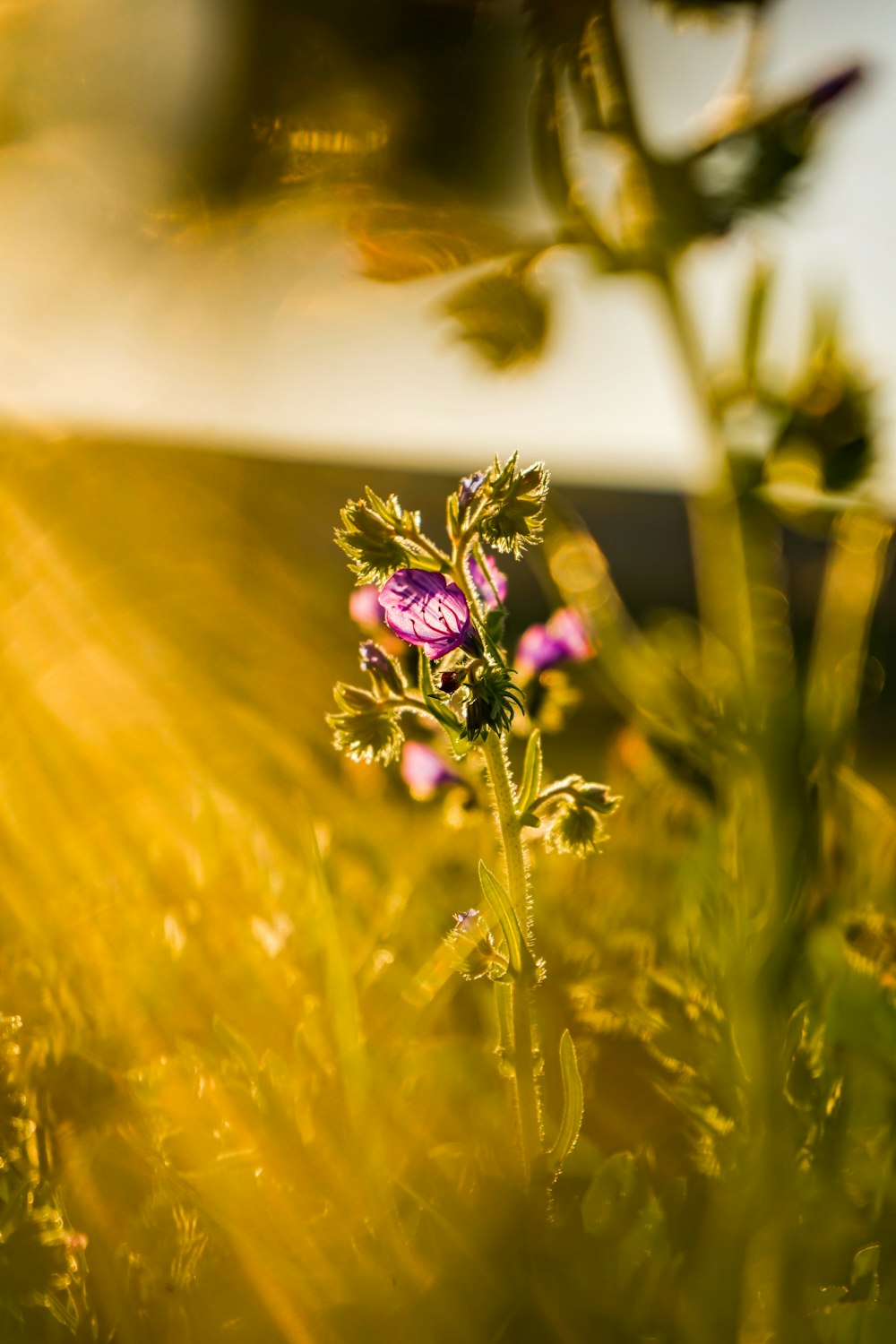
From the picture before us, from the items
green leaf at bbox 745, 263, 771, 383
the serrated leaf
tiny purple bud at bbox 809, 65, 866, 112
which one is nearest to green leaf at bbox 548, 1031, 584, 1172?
the serrated leaf

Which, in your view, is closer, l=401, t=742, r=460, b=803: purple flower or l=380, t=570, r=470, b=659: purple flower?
l=380, t=570, r=470, b=659: purple flower

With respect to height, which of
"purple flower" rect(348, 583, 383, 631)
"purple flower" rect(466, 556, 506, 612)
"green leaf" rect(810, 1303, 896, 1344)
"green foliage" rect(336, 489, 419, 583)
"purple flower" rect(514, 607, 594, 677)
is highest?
"green foliage" rect(336, 489, 419, 583)

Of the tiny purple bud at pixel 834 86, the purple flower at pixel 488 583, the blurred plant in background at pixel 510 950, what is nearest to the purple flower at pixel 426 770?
the blurred plant in background at pixel 510 950

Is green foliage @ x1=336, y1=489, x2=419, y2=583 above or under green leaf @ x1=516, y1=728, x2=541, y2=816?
above

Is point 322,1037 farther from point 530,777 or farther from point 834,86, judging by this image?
point 834,86

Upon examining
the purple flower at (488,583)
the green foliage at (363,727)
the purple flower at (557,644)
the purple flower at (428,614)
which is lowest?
the purple flower at (557,644)

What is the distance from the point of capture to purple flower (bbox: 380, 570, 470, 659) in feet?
1.42

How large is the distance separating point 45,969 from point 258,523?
3.60 ft

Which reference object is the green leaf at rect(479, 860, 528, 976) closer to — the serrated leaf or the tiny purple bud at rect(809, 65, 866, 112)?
the serrated leaf

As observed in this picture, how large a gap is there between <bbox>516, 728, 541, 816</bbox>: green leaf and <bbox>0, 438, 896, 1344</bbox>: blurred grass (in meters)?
0.14

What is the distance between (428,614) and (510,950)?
16 centimetres

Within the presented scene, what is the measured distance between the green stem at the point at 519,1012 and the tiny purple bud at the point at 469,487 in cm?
12

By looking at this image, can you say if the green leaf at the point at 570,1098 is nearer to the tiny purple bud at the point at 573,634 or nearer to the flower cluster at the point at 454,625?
the flower cluster at the point at 454,625

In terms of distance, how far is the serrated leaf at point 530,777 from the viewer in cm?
46
